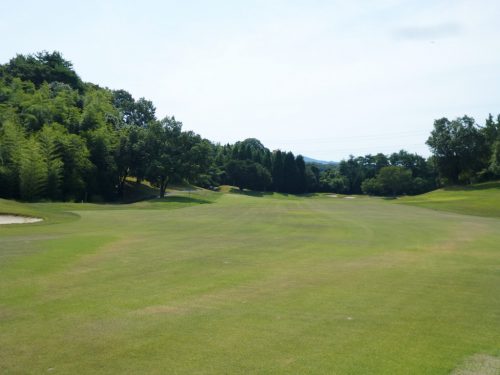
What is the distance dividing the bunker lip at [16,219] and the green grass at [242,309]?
38.4 feet

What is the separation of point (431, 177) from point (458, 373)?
149953mm

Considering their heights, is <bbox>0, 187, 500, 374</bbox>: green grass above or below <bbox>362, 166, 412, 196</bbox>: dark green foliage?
below

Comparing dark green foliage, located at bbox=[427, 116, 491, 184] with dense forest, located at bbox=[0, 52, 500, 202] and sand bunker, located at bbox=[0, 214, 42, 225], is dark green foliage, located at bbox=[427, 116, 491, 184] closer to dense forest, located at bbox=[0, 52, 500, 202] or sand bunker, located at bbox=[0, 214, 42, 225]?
dense forest, located at bbox=[0, 52, 500, 202]

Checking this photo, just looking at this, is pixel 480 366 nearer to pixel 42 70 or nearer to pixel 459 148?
pixel 459 148

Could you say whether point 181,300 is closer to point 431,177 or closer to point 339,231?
point 339,231

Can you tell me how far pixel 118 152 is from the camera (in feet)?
253

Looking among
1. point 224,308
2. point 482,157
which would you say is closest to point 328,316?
point 224,308

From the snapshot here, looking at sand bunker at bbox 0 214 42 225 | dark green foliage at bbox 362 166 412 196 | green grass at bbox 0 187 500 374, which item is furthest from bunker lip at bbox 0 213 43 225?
dark green foliage at bbox 362 166 412 196

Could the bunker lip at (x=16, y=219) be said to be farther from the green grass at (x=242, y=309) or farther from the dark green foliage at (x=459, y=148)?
the dark green foliage at (x=459, y=148)

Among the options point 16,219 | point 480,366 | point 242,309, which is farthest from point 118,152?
point 480,366

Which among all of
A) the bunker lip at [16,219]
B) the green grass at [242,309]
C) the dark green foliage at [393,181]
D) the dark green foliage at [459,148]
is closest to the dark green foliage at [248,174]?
the dark green foliage at [393,181]

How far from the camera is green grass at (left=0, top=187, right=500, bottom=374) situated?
643cm

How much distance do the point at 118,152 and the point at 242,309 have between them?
71654mm

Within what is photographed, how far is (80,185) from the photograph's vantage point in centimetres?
6494
